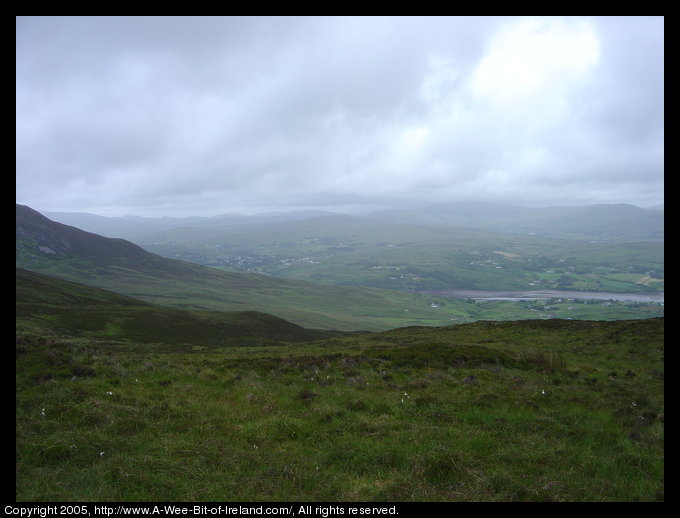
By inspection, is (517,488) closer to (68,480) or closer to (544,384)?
(68,480)

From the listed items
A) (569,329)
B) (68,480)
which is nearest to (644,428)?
(68,480)

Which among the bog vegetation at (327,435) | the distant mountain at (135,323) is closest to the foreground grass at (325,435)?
the bog vegetation at (327,435)

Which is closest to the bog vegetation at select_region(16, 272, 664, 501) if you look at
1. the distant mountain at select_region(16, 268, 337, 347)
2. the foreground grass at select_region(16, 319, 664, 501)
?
the foreground grass at select_region(16, 319, 664, 501)

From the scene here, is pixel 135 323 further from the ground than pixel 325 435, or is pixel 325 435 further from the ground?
pixel 325 435

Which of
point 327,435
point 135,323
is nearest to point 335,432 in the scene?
point 327,435

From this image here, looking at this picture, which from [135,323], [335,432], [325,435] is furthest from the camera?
[135,323]

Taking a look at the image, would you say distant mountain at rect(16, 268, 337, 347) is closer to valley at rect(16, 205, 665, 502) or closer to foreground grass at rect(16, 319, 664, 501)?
valley at rect(16, 205, 665, 502)

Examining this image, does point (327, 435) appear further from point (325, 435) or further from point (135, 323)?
point (135, 323)
